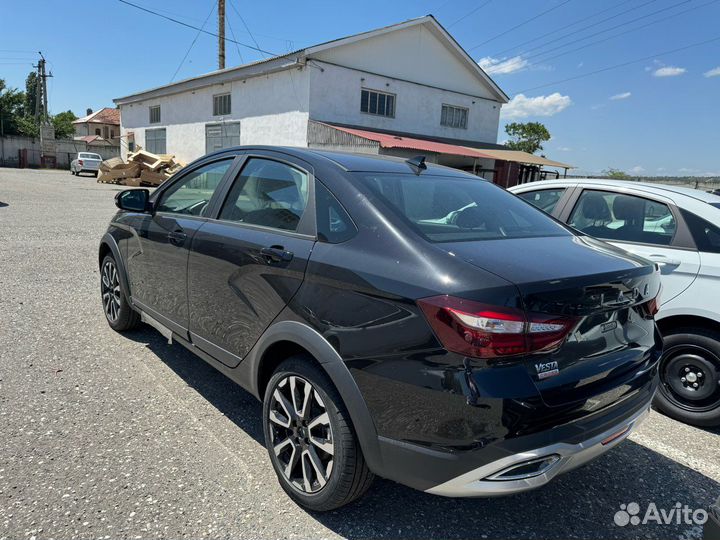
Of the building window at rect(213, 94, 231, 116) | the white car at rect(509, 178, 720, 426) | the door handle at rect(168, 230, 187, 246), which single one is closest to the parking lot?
the white car at rect(509, 178, 720, 426)

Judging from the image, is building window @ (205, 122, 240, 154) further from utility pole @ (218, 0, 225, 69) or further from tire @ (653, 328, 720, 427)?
tire @ (653, 328, 720, 427)

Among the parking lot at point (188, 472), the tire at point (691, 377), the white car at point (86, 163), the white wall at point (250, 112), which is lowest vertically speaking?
the parking lot at point (188, 472)

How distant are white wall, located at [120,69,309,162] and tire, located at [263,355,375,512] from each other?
61.8ft

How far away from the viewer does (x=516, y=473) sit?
1.83 metres

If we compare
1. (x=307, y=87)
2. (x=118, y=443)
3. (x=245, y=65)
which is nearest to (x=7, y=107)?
(x=245, y=65)

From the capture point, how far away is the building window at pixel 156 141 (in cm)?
3048

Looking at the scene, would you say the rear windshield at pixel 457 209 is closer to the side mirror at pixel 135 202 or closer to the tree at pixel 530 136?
the side mirror at pixel 135 202

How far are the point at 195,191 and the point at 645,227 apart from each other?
349 cm

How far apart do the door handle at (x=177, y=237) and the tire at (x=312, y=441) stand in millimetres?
1282

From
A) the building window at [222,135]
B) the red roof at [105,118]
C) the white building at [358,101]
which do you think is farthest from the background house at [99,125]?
the building window at [222,135]

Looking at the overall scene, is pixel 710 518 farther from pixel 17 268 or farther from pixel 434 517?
pixel 17 268

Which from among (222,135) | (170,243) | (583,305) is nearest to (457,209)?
(583,305)

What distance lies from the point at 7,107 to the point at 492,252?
63.6 metres

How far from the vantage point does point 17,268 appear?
648cm
